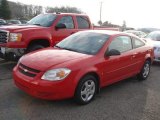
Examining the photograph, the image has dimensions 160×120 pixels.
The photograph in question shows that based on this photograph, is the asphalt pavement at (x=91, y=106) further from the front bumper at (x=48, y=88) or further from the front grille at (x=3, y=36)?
the front grille at (x=3, y=36)

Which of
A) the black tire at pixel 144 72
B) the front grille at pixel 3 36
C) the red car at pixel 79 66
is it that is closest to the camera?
the red car at pixel 79 66

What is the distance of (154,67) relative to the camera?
9.84 m

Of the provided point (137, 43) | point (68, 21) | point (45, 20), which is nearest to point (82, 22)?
point (68, 21)

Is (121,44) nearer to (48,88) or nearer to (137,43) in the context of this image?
(137,43)

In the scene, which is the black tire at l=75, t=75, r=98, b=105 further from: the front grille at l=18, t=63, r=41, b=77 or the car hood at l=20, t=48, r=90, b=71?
the front grille at l=18, t=63, r=41, b=77

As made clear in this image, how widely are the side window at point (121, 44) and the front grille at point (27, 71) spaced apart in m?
1.90

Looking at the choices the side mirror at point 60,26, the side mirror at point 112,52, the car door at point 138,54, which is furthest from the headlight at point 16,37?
the car door at point 138,54

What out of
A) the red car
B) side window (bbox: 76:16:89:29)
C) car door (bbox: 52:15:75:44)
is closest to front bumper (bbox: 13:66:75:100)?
the red car

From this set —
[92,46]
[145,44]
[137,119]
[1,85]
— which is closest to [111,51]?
[92,46]

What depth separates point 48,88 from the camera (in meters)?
4.70

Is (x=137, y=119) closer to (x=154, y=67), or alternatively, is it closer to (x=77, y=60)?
(x=77, y=60)

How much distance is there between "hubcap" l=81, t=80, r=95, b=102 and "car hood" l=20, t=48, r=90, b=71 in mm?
548

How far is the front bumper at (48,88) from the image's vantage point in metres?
4.70

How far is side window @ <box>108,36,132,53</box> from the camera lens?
610 centimetres
